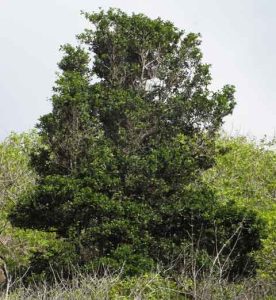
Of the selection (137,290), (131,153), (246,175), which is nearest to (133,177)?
(131,153)

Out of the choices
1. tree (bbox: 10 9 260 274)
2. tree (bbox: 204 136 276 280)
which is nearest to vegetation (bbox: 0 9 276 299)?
tree (bbox: 10 9 260 274)

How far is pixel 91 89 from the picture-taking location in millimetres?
A: 26016

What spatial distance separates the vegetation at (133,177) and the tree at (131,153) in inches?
1.6

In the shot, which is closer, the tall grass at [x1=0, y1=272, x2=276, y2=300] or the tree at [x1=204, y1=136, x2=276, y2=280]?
the tall grass at [x1=0, y1=272, x2=276, y2=300]

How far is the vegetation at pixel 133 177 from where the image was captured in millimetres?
22547

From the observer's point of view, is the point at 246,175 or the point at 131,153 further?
the point at 246,175

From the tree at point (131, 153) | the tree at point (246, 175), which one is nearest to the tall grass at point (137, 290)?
the tree at point (131, 153)

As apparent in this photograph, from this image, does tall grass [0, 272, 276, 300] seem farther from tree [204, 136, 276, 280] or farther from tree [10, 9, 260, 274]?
tree [204, 136, 276, 280]

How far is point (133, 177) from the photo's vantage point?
77.5 ft

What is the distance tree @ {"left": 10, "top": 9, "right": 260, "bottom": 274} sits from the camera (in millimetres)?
22953

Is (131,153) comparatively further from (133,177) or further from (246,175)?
(246,175)

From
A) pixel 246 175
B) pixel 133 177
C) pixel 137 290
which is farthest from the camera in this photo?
pixel 246 175

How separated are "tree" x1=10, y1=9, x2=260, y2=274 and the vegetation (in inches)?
1.6

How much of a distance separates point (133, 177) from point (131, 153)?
62.3 inches
